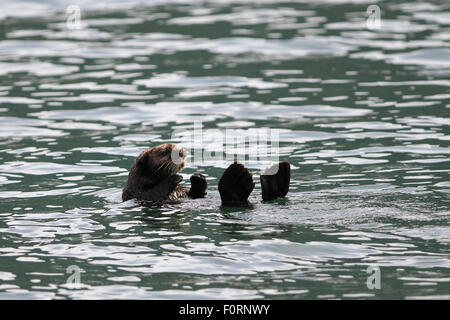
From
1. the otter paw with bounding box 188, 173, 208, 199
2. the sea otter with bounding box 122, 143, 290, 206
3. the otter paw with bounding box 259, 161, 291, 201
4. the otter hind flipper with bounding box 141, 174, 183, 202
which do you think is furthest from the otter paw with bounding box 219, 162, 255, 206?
the otter hind flipper with bounding box 141, 174, 183, 202

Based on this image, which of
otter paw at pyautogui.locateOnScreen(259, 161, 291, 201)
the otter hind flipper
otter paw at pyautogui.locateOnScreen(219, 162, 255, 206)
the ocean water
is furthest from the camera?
the otter hind flipper

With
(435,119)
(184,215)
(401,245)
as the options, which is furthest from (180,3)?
(401,245)

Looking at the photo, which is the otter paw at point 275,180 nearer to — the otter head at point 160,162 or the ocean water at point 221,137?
the ocean water at point 221,137

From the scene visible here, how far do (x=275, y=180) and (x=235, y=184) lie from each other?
1.23 ft

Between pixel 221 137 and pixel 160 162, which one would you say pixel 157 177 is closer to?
pixel 160 162

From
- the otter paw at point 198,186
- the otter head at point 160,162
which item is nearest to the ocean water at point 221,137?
the otter paw at point 198,186

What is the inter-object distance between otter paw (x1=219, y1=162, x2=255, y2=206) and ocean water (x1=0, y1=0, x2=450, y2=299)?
3.9 inches

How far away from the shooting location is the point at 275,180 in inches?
287

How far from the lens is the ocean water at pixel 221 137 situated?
5.89 metres

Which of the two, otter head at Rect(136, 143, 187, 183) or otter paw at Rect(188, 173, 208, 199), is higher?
otter head at Rect(136, 143, 187, 183)

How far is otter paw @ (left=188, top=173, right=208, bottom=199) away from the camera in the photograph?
7.46 metres

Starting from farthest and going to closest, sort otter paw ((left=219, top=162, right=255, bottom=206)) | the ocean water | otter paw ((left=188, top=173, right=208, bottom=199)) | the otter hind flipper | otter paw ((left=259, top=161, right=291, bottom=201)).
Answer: the otter hind flipper
otter paw ((left=188, top=173, right=208, bottom=199))
otter paw ((left=259, top=161, right=291, bottom=201))
otter paw ((left=219, top=162, right=255, bottom=206))
the ocean water

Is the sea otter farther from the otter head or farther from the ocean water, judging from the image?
the ocean water

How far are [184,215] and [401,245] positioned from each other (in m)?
1.86
